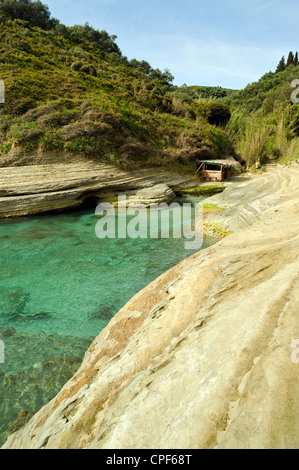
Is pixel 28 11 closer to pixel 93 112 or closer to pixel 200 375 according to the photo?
pixel 93 112

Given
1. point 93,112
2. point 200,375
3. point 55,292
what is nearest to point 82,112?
point 93,112

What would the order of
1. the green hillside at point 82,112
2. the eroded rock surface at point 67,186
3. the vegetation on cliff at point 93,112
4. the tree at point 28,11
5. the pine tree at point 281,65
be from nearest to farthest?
the eroded rock surface at point 67,186 → the green hillside at point 82,112 → the vegetation on cliff at point 93,112 → the tree at point 28,11 → the pine tree at point 281,65

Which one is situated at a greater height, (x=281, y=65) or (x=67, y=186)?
(x=281, y=65)

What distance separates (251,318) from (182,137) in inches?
929

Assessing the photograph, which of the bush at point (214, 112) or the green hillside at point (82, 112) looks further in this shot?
the bush at point (214, 112)

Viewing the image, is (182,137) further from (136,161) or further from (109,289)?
(109,289)

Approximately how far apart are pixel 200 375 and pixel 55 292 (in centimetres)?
559

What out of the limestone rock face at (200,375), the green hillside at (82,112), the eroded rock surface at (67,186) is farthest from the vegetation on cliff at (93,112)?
the limestone rock face at (200,375)

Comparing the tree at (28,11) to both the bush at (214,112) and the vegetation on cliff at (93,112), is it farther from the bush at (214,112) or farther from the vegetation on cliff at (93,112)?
the bush at (214,112)

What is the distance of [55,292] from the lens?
6820mm

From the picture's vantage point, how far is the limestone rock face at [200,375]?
1757 mm

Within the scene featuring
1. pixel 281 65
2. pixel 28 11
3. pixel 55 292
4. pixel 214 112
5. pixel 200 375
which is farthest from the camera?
pixel 281 65

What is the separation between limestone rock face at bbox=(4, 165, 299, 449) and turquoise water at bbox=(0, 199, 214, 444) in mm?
978

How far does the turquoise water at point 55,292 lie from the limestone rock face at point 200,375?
98cm
